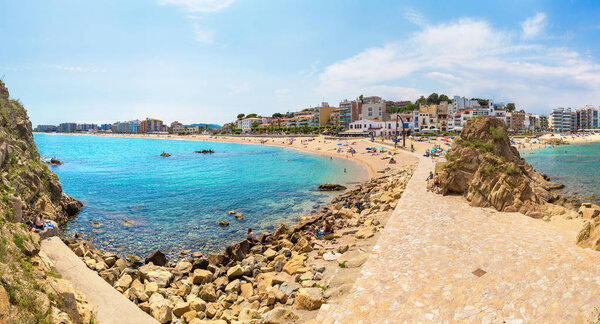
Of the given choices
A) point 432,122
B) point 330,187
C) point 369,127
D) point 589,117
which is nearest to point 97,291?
point 330,187

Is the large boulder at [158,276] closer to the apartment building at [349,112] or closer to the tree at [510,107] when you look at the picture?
the apartment building at [349,112]

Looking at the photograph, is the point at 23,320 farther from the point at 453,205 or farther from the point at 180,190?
the point at 180,190

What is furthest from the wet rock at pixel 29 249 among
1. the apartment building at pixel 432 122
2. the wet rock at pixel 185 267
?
the apartment building at pixel 432 122

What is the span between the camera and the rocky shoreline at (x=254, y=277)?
29.0 feet

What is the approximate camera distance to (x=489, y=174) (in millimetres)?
16734

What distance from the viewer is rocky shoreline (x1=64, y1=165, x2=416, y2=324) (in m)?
8.85

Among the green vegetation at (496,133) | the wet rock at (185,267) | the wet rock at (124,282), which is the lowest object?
the wet rock at (185,267)

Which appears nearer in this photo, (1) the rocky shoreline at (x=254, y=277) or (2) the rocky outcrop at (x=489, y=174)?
(1) the rocky shoreline at (x=254, y=277)

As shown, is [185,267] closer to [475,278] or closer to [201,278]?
[201,278]

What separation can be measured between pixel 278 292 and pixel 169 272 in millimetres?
5584

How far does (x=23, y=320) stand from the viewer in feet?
19.1

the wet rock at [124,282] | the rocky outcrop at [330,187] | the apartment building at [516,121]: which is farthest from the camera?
the apartment building at [516,121]

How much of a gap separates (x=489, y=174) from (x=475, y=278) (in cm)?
1022

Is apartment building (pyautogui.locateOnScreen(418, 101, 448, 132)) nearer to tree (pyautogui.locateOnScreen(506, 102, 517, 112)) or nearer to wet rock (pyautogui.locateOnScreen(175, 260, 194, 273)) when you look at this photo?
tree (pyautogui.locateOnScreen(506, 102, 517, 112))
